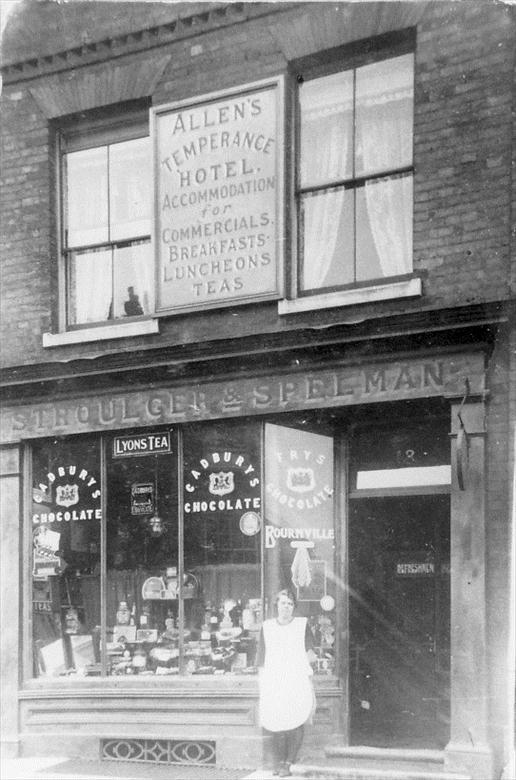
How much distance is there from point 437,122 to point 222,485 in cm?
386

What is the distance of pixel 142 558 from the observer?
31.9ft

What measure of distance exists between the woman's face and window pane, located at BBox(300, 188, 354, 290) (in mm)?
2893

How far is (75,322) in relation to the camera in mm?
10453

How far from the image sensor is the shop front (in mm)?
8844

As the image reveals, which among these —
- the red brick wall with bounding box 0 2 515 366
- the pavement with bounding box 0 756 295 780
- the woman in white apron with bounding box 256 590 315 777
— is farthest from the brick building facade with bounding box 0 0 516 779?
the woman in white apron with bounding box 256 590 315 777

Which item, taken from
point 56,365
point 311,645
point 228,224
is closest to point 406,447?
point 311,645

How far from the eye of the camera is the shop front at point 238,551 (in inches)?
348

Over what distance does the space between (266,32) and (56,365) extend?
381cm

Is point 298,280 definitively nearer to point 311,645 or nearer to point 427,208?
point 427,208

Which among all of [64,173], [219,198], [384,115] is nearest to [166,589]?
[219,198]

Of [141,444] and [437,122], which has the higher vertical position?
[437,122]

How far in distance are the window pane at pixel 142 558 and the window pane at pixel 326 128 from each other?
9.56ft

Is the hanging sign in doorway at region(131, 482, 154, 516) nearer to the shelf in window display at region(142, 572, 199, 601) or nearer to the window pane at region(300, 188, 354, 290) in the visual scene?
the shelf in window display at region(142, 572, 199, 601)

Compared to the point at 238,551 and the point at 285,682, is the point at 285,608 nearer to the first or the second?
the point at 285,682
